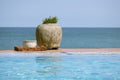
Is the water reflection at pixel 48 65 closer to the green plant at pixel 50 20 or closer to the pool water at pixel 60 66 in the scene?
the pool water at pixel 60 66

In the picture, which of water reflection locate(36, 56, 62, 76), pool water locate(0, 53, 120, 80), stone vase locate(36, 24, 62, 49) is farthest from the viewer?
stone vase locate(36, 24, 62, 49)

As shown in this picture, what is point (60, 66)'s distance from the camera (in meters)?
14.4

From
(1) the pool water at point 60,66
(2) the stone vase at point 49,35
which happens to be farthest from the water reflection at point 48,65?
(2) the stone vase at point 49,35

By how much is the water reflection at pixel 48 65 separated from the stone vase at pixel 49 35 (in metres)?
2.98

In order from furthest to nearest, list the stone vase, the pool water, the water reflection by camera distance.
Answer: the stone vase
the water reflection
the pool water

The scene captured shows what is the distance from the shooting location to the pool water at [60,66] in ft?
40.2

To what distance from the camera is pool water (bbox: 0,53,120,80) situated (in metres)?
12.3

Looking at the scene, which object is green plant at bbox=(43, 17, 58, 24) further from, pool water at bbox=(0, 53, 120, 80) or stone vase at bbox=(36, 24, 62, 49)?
pool water at bbox=(0, 53, 120, 80)

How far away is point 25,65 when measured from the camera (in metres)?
14.6

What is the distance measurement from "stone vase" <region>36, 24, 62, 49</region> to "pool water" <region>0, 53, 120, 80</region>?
88.4 inches

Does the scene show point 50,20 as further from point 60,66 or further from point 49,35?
point 60,66

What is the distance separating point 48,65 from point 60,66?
1.36 feet

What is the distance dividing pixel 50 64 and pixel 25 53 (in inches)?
108

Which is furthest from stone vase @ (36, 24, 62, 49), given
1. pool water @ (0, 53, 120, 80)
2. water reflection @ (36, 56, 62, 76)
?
water reflection @ (36, 56, 62, 76)
